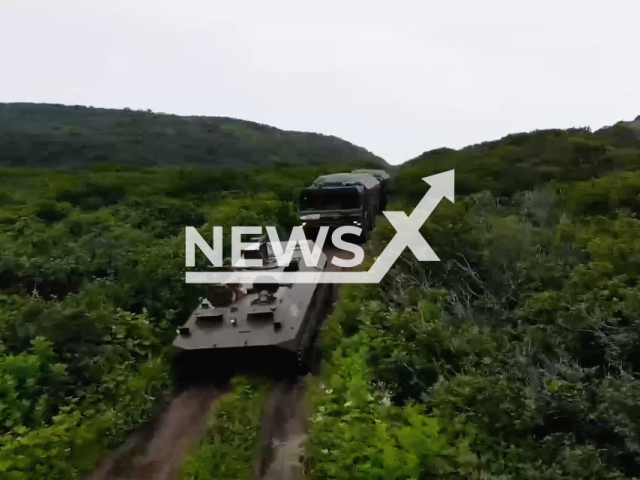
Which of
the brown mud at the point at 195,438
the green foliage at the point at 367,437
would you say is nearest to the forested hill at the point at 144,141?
the brown mud at the point at 195,438

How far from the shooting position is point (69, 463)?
661 centimetres

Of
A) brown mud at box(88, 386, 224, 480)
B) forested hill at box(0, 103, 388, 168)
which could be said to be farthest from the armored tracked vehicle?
forested hill at box(0, 103, 388, 168)

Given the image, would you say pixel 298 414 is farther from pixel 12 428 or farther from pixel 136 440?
pixel 12 428

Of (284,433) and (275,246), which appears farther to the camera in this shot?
(275,246)

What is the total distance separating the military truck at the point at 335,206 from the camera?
15.8m

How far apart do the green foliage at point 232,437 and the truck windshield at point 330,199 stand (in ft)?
26.5

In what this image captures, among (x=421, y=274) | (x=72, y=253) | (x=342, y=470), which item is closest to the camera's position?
(x=342, y=470)

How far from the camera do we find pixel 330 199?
16.2 metres

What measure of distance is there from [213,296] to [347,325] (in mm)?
2173

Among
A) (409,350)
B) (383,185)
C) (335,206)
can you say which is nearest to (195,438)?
(409,350)

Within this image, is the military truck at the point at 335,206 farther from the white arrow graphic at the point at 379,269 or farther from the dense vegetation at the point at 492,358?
the dense vegetation at the point at 492,358

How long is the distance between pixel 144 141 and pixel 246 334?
3205 cm

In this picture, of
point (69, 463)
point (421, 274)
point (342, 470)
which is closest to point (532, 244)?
point (421, 274)

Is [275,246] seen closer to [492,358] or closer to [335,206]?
[335,206]
